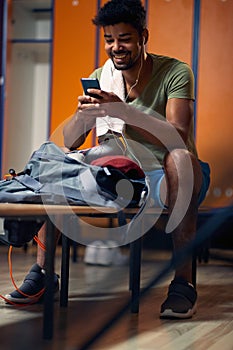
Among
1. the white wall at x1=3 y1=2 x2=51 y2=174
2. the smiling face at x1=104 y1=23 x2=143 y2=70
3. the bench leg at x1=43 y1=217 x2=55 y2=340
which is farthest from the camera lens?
the white wall at x1=3 y1=2 x2=51 y2=174

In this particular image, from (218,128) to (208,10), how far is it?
763 millimetres

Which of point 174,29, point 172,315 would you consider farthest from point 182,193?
point 174,29

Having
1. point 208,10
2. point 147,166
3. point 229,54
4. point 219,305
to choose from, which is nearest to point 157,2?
point 208,10

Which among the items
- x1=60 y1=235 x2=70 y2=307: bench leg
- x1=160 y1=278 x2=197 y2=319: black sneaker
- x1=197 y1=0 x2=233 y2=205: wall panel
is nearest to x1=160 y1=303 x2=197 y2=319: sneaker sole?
x1=160 y1=278 x2=197 y2=319: black sneaker

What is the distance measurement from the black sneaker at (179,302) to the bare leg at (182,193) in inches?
1.3

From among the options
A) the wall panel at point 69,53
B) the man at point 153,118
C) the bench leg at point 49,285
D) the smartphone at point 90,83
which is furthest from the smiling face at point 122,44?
the wall panel at point 69,53

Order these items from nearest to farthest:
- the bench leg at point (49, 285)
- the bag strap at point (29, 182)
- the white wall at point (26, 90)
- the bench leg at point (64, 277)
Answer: the bench leg at point (49, 285), the bag strap at point (29, 182), the bench leg at point (64, 277), the white wall at point (26, 90)

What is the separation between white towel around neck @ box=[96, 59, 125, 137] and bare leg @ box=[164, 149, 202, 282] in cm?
28

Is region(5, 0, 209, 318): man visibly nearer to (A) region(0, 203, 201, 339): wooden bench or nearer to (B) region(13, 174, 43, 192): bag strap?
(A) region(0, 203, 201, 339): wooden bench

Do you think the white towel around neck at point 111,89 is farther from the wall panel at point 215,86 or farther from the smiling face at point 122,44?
the wall panel at point 215,86

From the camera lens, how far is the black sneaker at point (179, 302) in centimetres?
181

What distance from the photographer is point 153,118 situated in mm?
1915

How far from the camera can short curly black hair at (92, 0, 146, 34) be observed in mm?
2016

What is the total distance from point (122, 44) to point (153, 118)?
0.96 feet
